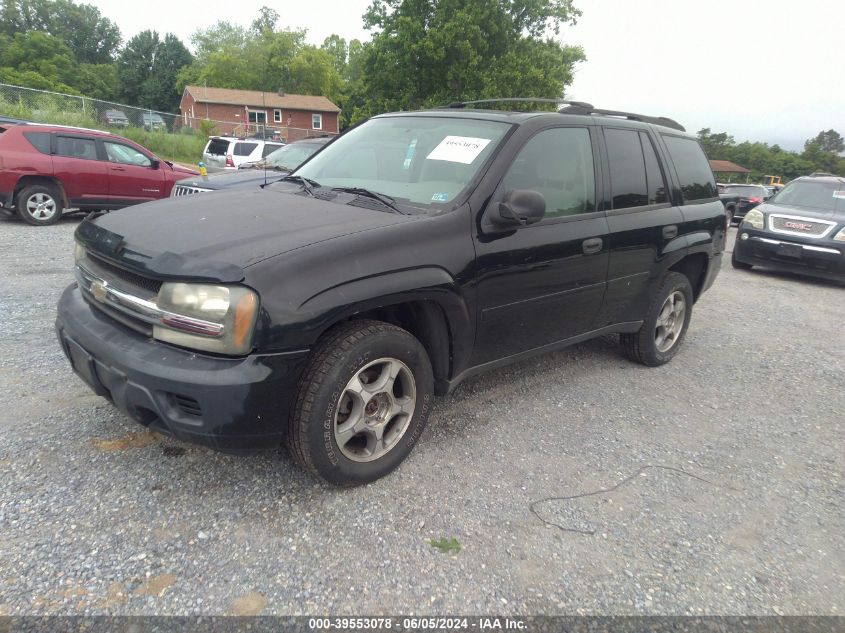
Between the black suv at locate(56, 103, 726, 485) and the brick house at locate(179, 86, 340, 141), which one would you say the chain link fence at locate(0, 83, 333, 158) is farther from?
the brick house at locate(179, 86, 340, 141)

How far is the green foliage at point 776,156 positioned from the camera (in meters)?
65.7

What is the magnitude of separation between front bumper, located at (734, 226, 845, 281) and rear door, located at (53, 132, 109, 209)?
10687 millimetres

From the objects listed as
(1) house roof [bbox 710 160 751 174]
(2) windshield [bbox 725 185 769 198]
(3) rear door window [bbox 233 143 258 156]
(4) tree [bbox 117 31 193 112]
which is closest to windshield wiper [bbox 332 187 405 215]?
(3) rear door window [bbox 233 143 258 156]

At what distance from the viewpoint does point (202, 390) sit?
7.30 feet

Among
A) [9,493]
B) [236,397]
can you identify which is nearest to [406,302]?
[236,397]

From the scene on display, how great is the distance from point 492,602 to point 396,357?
3.63ft

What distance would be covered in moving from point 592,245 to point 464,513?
1.86 m

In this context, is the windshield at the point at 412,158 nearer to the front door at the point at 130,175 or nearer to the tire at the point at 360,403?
the tire at the point at 360,403

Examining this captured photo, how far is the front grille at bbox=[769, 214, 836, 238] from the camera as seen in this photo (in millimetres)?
8648

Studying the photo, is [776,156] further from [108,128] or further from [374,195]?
[374,195]

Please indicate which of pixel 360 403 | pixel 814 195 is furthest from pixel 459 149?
pixel 814 195

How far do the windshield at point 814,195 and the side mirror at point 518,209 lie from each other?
8629mm

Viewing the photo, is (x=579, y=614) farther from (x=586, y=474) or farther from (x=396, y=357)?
(x=396, y=357)

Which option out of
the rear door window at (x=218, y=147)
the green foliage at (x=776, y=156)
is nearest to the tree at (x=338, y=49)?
the green foliage at (x=776, y=156)
